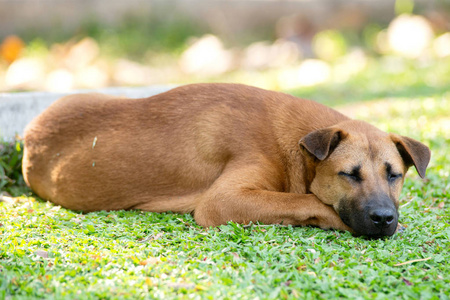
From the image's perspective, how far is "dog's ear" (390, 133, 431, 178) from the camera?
506 centimetres

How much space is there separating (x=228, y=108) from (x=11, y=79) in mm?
7953

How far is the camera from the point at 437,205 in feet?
19.4

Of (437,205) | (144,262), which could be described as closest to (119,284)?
(144,262)

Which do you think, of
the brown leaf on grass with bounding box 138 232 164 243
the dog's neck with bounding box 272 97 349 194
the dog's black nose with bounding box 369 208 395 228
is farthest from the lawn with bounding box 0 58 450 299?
the dog's neck with bounding box 272 97 349 194

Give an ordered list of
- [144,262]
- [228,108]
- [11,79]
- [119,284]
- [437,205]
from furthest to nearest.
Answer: [11,79], [437,205], [228,108], [144,262], [119,284]

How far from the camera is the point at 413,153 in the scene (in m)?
5.11

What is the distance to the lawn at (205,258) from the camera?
12.3 feet

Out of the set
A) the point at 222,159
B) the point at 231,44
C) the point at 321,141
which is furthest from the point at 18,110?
the point at 231,44

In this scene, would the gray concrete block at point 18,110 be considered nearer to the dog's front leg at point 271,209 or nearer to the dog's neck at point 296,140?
the dog's front leg at point 271,209

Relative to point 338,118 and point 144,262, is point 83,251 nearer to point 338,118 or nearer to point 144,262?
point 144,262

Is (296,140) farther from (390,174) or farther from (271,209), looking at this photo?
(390,174)

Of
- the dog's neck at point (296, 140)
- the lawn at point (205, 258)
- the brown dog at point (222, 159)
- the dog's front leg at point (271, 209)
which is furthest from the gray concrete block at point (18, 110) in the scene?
the dog's neck at point (296, 140)

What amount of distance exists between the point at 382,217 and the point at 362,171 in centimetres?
50

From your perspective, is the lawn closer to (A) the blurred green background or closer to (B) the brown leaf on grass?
(B) the brown leaf on grass
